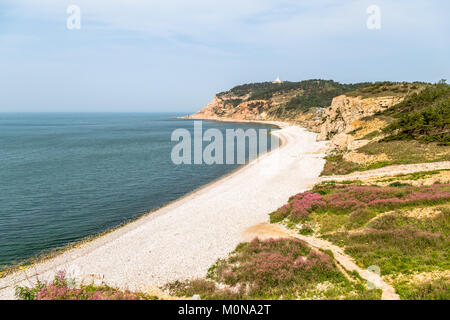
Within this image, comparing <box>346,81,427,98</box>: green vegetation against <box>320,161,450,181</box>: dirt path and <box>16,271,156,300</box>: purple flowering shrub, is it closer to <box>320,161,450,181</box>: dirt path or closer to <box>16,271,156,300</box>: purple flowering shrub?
<box>320,161,450,181</box>: dirt path

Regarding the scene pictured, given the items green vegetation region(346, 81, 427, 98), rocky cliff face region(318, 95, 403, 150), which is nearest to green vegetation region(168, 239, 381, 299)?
rocky cliff face region(318, 95, 403, 150)

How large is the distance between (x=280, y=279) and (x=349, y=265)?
377 centimetres

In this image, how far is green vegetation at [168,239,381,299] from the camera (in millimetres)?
12055

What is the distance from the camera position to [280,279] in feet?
43.6

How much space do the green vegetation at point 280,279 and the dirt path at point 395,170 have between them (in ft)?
66.4

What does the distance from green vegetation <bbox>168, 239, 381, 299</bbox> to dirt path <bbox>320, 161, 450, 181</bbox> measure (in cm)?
2025

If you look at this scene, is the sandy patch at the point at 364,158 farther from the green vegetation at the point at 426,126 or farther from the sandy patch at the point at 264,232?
the sandy patch at the point at 264,232

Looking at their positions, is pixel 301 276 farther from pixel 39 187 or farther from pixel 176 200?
pixel 39 187

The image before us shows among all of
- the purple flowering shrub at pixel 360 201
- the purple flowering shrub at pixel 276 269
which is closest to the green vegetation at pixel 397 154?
the purple flowering shrub at pixel 360 201

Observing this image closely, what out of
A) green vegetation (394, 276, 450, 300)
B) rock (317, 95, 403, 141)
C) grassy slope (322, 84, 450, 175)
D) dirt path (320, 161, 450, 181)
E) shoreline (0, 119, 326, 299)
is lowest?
shoreline (0, 119, 326, 299)

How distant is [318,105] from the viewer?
534 ft

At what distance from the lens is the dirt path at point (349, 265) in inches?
436
